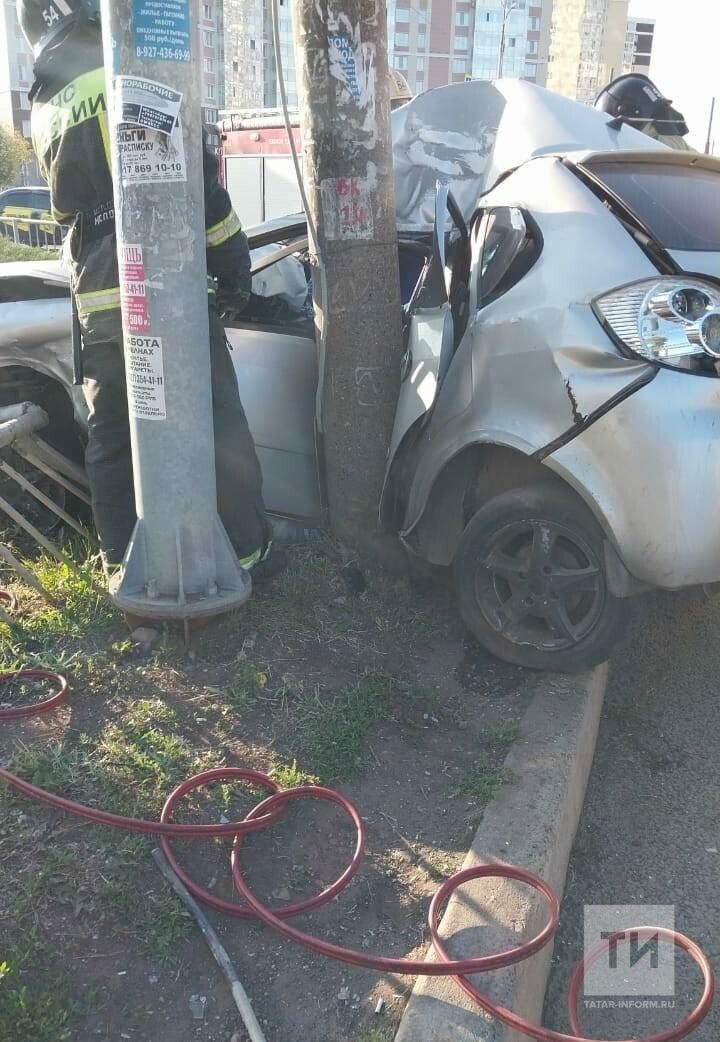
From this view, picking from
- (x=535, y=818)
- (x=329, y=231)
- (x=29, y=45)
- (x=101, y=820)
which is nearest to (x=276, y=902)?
(x=101, y=820)

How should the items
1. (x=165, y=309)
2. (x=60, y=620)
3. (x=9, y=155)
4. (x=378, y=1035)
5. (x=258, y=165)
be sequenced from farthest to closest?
(x=9, y=155), (x=258, y=165), (x=60, y=620), (x=165, y=309), (x=378, y=1035)

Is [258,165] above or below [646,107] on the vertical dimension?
below

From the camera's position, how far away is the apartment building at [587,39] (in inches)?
2783

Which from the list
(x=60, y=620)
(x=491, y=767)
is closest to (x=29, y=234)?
(x=60, y=620)

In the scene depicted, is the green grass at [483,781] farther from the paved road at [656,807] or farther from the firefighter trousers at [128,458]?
the firefighter trousers at [128,458]

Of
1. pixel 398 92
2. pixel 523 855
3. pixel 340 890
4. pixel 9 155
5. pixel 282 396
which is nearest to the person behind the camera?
pixel 340 890

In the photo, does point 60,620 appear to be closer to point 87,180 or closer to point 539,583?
point 87,180

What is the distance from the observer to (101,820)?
2307 mm

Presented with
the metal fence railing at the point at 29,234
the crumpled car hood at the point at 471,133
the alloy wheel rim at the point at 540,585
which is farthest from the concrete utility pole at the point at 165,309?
the metal fence railing at the point at 29,234

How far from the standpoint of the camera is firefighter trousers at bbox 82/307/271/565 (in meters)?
3.32

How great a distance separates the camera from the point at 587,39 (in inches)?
2872

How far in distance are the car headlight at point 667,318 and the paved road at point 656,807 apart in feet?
4.39

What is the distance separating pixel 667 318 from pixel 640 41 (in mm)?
100498

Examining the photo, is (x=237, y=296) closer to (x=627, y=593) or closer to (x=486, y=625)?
(x=486, y=625)
